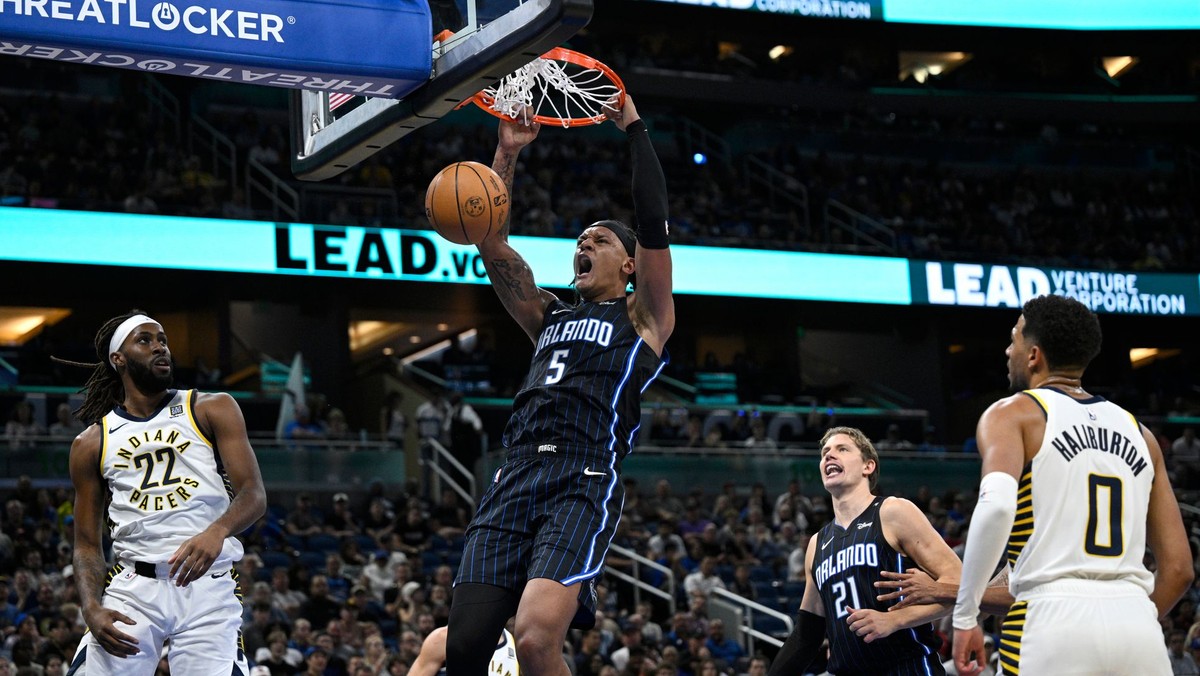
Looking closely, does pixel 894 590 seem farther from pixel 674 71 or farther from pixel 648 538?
pixel 674 71

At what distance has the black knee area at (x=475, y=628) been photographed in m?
5.49

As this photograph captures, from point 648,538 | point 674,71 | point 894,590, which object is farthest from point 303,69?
point 674,71

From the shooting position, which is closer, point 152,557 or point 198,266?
point 152,557

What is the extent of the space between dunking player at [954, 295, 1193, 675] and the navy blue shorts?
1611 millimetres

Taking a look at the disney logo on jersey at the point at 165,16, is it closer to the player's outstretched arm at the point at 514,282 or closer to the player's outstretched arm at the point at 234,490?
the player's outstretched arm at the point at 514,282

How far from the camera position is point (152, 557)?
5.94 m

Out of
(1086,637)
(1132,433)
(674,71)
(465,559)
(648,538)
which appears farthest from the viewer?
(674,71)

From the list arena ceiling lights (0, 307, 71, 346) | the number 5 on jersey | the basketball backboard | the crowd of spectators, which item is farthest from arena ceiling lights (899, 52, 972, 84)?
the number 5 on jersey

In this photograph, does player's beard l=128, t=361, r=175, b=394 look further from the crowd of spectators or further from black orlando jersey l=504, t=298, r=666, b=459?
the crowd of spectators

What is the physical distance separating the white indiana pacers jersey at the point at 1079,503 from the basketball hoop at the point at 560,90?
2.59 m

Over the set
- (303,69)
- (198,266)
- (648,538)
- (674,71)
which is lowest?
(648,538)

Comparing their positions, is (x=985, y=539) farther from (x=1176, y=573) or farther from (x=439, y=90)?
(x=439, y=90)

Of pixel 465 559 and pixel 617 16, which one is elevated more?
pixel 617 16

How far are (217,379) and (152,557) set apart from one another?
1744cm
